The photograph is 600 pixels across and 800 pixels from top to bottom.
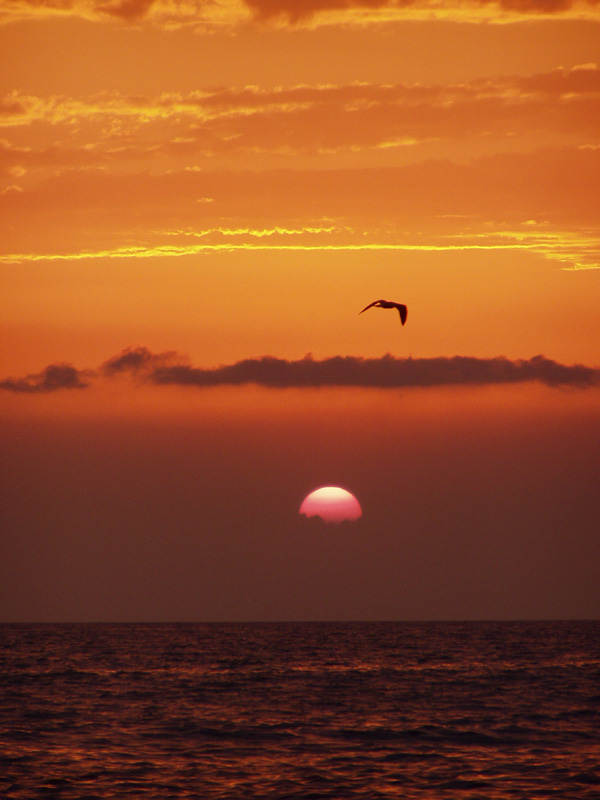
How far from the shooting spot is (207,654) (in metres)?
77.2

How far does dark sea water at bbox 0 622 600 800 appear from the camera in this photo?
2272 cm

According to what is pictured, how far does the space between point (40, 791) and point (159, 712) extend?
46.6ft

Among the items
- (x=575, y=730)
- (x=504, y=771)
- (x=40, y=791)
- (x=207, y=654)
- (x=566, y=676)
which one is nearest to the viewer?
(x=40, y=791)

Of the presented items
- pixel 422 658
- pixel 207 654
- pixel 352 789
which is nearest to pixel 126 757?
pixel 352 789

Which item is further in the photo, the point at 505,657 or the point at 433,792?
the point at 505,657

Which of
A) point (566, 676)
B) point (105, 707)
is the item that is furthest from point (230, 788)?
point (566, 676)

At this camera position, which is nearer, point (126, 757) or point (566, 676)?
point (126, 757)

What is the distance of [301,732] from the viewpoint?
101ft

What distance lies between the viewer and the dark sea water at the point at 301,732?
22.7 metres

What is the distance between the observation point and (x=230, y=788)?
22375mm

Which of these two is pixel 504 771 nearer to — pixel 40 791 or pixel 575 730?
pixel 575 730

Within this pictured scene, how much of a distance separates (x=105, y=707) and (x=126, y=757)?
39.7 feet

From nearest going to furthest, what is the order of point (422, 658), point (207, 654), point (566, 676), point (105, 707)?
point (105, 707) < point (566, 676) < point (422, 658) < point (207, 654)

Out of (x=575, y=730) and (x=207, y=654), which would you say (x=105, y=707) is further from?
(x=207, y=654)
